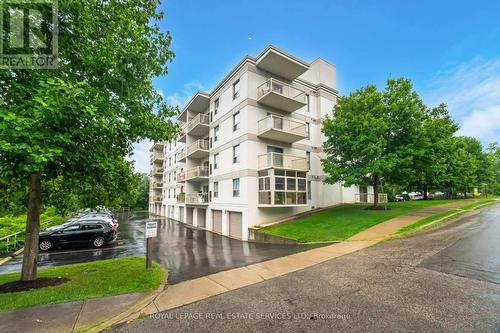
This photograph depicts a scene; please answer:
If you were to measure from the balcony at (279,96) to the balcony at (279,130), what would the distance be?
141 centimetres

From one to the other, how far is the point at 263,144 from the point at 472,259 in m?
13.9

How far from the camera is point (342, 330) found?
3967mm

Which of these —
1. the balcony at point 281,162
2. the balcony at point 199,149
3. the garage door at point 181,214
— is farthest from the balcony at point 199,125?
the garage door at point 181,214

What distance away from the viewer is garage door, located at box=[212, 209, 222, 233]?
21.5 m

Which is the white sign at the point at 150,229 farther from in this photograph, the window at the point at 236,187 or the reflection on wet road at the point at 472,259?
the window at the point at 236,187

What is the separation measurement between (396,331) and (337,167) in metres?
14.5

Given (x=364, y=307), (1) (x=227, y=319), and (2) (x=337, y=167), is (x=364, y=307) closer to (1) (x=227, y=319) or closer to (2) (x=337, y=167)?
(1) (x=227, y=319)

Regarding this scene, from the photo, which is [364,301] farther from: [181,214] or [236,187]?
[181,214]

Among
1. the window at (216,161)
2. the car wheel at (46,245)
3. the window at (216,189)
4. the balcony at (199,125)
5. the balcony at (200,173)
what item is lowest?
the car wheel at (46,245)

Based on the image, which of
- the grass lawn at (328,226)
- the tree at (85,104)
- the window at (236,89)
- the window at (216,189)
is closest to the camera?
the tree at (85,104)

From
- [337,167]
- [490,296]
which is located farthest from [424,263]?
[337,167]

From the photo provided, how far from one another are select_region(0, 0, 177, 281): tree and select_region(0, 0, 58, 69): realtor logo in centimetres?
24

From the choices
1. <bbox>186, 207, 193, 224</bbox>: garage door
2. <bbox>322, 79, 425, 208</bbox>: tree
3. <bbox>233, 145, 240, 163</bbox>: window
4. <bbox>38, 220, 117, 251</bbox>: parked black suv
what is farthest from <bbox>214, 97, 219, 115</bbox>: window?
<bbox>38, 220, 117, 251</bbox>: parked black suv

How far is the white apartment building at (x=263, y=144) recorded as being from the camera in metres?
17.7
